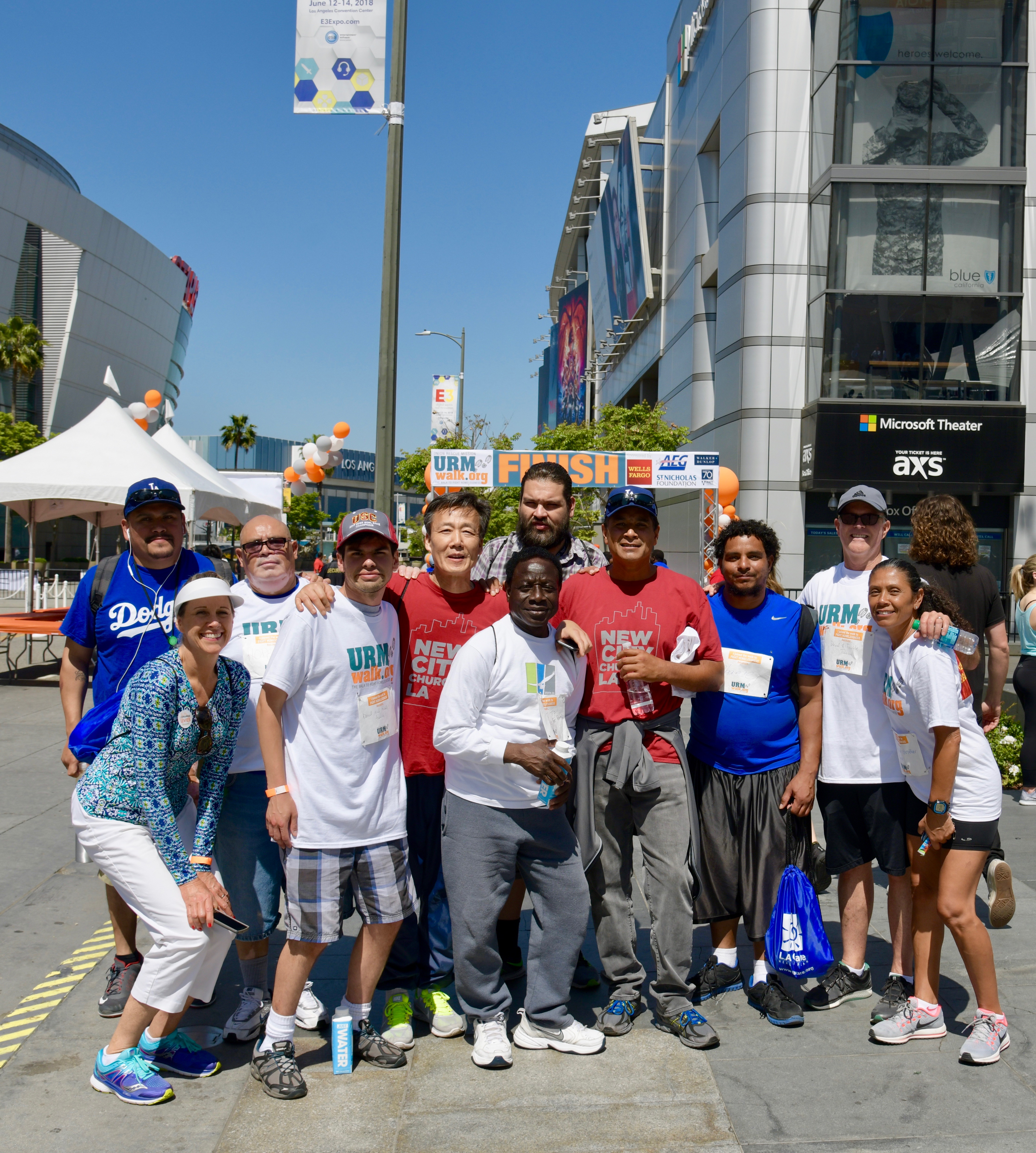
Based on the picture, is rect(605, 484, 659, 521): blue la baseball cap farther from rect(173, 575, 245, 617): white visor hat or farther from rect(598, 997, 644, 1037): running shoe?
rect(598, 997, 644, 1037): running shoe

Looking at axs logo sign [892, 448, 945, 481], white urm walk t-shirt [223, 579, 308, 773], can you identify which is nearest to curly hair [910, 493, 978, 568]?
white urm walk t-shirt [223, 579, 308, 773]

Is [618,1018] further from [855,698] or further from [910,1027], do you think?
[855,698]

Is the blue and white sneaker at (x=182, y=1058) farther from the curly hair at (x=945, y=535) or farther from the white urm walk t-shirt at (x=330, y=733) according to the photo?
the curly hair at (x=945, y=535)

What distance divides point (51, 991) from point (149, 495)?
213 centimetres

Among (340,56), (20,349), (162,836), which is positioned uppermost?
(20,349)

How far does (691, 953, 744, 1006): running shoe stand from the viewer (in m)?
4.07

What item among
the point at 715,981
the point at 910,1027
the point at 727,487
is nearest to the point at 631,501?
the point at 715,981

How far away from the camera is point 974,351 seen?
66.5ft

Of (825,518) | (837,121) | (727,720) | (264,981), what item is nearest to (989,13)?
(837,121)

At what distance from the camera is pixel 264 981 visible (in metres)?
3.77

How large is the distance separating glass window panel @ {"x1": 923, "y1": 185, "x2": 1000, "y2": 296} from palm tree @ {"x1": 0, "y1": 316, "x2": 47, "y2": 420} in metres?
43.8

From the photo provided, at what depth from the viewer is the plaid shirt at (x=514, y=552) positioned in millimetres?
4367

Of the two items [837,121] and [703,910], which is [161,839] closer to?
[703,910]

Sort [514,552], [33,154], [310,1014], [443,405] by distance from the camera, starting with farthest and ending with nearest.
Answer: [33,154] → [443,405] → [514,552] → [310,1014]
